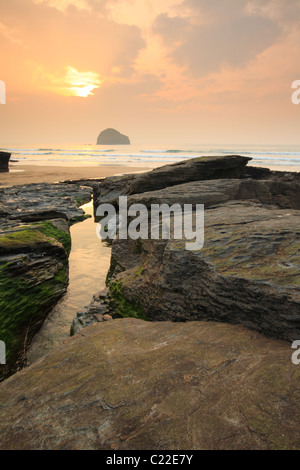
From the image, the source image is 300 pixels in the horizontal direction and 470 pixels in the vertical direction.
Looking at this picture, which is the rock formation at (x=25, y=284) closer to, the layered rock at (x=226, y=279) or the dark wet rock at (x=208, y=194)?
the layered rock at (x=226, y=279)

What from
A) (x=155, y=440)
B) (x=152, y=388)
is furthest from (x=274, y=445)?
(x=152, y=388)

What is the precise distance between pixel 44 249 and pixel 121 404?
15.5 ft

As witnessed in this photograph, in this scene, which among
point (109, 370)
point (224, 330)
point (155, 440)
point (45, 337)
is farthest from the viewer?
point (45, 337)

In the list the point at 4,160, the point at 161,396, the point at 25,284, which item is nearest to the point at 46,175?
the point at 4,160

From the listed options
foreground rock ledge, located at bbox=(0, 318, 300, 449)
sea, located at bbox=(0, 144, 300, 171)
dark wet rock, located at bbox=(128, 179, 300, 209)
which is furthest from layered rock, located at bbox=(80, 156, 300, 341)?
sea, located at bbox=(0, 144, 300, 171)

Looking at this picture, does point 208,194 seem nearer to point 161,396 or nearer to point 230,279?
point 230,279

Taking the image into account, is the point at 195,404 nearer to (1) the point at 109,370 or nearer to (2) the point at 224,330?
(1) the point at 109,370

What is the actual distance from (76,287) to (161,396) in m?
4.80

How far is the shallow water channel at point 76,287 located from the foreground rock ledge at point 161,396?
5.27ft

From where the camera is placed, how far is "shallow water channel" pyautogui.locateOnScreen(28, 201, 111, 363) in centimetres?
490

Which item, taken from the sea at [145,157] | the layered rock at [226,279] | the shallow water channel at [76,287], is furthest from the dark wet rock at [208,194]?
the sea at [145,157]

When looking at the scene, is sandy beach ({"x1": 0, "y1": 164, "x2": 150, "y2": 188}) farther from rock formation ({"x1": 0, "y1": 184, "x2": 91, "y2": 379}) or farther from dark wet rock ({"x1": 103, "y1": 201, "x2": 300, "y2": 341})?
dark wet rock ({"x1": 103, "y1": 201, "x2": 300, "y2": 341})

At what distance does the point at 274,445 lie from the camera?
5.84 feet

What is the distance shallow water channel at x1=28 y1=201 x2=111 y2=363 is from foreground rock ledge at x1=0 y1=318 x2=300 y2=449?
1.61 m
